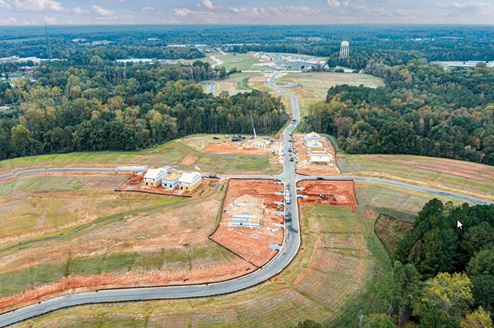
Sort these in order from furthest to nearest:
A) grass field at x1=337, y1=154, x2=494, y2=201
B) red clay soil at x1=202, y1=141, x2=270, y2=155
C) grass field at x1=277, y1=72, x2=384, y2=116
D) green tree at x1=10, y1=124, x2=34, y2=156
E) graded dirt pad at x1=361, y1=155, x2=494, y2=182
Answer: grass field at x1=277, y1=72, x2=384, y2=116 → green tree at x1=10, y1=124, x2=34, y2=156 → red clay soil at x1=202, y1=141, x2=270, y2=155 → graded dirt pad at x1=361, y1=155, x2=494, y2=182 → grass field at x1=337, y1=154, x2=494, y2=201

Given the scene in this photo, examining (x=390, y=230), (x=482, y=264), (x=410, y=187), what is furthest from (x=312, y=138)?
(x=482, y=264)

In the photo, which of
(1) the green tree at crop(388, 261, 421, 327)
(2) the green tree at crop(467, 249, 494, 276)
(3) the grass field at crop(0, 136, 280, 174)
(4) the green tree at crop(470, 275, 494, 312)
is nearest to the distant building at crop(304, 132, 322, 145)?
(3) the grass field at crop(0, 136, 280, 174)

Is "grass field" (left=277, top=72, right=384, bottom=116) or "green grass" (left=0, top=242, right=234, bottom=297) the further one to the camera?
"grass field" (left=277, top=72, right=384, bottom=116)

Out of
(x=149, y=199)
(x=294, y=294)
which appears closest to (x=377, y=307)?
(x=294, y=294)

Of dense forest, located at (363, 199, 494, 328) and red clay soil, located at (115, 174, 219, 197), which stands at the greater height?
dense forest, located at (363, 199, 494, 328)

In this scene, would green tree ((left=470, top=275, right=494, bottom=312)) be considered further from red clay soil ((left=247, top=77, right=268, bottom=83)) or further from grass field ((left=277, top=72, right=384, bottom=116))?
red clay soil ((left=247, top=77, right=268, bottom=83))

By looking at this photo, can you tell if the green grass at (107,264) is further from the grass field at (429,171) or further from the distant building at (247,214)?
the grass field at (429,171)

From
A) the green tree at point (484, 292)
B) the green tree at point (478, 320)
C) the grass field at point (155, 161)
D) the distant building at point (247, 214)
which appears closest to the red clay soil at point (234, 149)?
the grass field at point (155, 161)
